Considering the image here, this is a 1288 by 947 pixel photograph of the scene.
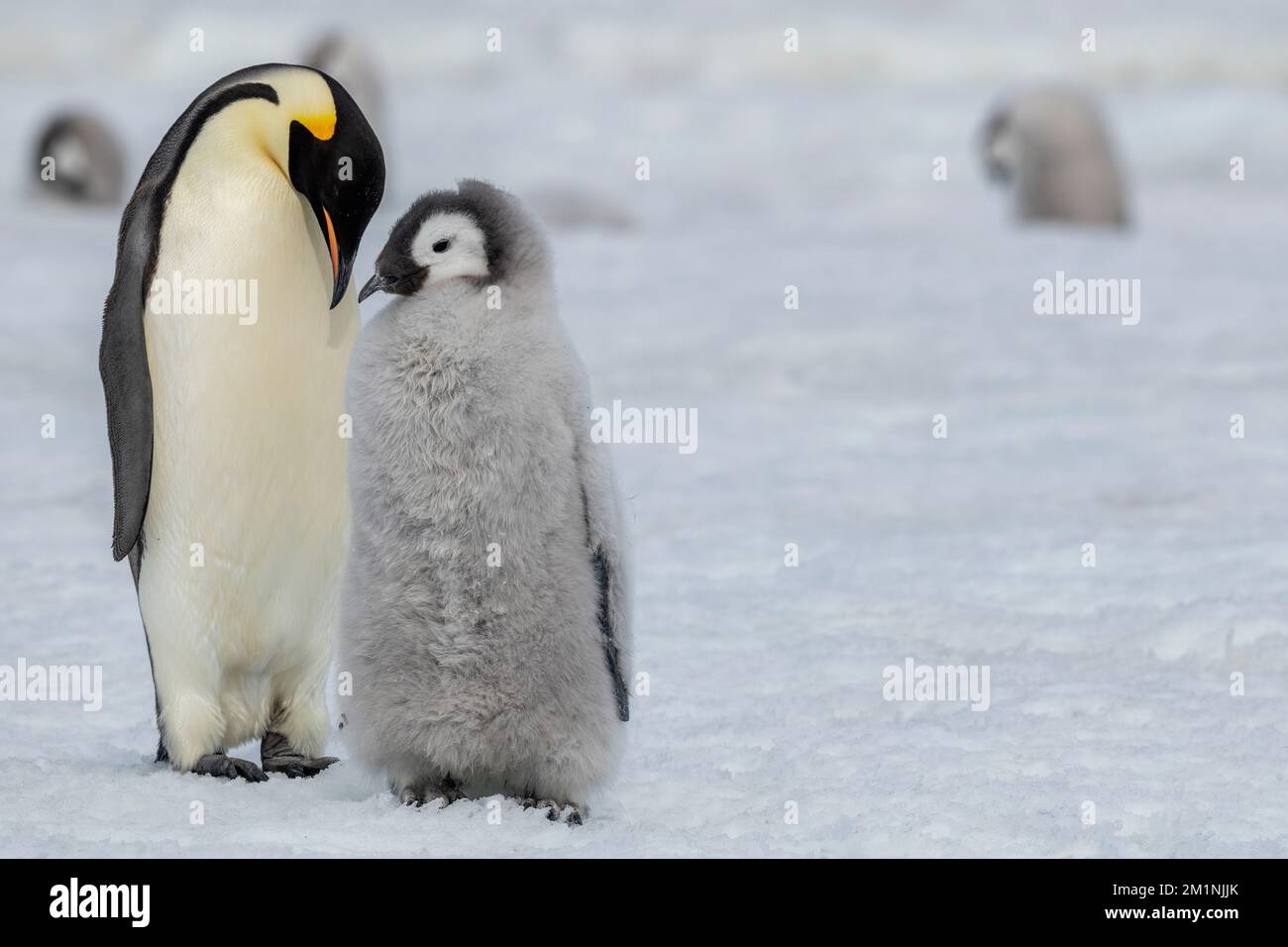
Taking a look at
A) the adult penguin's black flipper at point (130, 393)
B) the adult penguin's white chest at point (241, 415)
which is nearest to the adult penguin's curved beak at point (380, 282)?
the adult penguin's white chest at point (241, 415)

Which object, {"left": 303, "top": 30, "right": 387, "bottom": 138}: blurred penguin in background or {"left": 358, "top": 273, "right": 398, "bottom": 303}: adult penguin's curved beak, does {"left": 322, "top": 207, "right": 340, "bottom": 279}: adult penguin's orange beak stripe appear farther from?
{"left": 303, "top": 30, "right": 387, "bottom": 138}: blurred penguin in background

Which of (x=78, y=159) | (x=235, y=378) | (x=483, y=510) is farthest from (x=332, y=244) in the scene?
(x=78, y=159)

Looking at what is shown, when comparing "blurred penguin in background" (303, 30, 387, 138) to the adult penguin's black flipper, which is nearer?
the adult penguin's black flipper

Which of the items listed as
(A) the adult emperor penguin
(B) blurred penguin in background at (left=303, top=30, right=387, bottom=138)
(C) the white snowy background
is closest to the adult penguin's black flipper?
(A) the adult emperor penguin

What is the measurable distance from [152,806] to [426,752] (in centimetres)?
44

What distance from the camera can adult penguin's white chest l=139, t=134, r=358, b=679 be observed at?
9.98ft

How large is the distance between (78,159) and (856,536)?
9.35 metres

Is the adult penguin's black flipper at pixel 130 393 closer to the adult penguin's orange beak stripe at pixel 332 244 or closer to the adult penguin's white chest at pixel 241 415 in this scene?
the adult penguin's white chest at pixel 241 415

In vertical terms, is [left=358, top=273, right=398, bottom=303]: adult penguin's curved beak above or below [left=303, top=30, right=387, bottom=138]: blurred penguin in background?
below

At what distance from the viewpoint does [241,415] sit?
307 cm

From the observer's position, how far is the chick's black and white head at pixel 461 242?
8.75ft

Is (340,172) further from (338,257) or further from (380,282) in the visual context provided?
(380,282)

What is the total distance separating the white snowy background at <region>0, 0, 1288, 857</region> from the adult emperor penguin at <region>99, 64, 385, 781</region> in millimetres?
273

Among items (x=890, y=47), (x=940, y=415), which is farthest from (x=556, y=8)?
(x=940, y=415)
